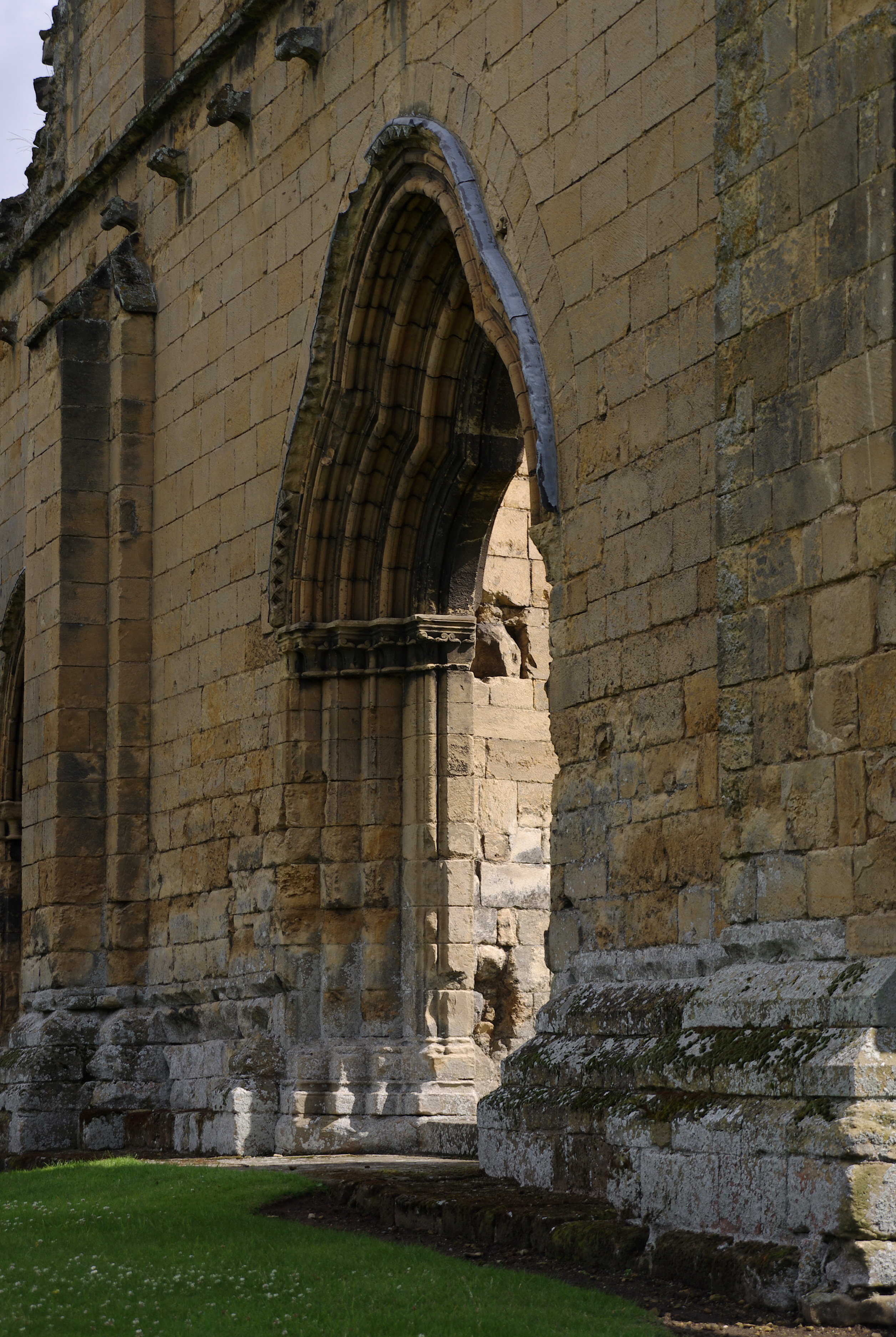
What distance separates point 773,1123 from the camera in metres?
5.38

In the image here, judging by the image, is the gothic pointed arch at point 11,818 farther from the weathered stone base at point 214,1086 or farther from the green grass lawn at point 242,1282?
the green grass lawn at point 242,1282

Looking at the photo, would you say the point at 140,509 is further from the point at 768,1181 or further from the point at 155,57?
the point at 768,1181

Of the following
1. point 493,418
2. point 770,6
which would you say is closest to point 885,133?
point 770,6

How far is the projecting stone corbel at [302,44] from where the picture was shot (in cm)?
1098

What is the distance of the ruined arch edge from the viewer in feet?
27.9

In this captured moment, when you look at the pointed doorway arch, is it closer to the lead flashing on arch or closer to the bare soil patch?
the lead flashing on arch

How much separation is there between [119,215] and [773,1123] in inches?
383

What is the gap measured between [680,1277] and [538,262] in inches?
187

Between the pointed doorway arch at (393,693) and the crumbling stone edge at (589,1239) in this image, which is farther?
the pointed doorway arch at (393,693)

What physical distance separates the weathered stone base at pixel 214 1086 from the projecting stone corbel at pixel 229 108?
5.30 meters

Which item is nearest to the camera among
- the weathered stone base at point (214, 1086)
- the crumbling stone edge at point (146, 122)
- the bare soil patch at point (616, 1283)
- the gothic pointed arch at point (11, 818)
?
the bare soil patch at point (616, 1283)

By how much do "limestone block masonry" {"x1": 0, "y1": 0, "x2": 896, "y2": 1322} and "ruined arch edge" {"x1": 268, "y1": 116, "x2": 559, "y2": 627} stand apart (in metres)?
0.03

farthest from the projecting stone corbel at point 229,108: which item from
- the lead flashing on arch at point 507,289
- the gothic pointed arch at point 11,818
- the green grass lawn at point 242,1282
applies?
the green grass lawn at point 242,1282

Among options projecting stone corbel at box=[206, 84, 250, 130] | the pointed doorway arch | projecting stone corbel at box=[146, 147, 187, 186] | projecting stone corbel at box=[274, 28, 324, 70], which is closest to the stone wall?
the pointed doorway arch
